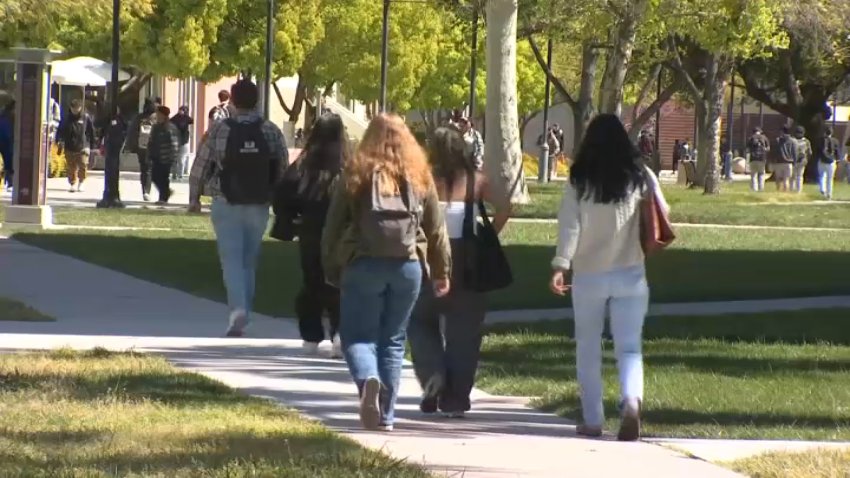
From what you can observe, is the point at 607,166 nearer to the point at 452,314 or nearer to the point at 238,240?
the point at 452,314

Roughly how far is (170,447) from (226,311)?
7.09 m

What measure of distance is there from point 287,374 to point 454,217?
2.19 metres

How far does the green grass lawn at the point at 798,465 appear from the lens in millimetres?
8078

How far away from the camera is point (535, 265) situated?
20969 mm

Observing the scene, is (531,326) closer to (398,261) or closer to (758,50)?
(398,261)

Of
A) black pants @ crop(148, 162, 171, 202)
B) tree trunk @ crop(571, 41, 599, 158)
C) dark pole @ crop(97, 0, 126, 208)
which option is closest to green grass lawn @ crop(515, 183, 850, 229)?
tree trunk @ crop(571, 41, 599, 158)

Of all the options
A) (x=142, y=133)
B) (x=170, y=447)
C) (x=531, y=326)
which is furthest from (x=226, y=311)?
(x=142, y=133)

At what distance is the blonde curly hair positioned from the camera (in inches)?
361

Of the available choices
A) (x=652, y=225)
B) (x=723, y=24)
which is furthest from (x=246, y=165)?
(x=723, y=24)

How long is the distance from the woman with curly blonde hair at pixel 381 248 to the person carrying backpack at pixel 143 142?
21.6 meters

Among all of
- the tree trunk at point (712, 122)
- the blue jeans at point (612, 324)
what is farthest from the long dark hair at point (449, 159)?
the tree trunk at point (712, 122)

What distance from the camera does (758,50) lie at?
127 ft

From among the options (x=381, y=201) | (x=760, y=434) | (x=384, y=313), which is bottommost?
(x=760, y=434)

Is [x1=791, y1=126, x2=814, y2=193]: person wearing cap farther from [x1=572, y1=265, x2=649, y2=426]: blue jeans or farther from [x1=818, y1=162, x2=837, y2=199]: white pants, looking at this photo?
[x1=572, y1=265, x2=649, y2=426]: blue jeans
